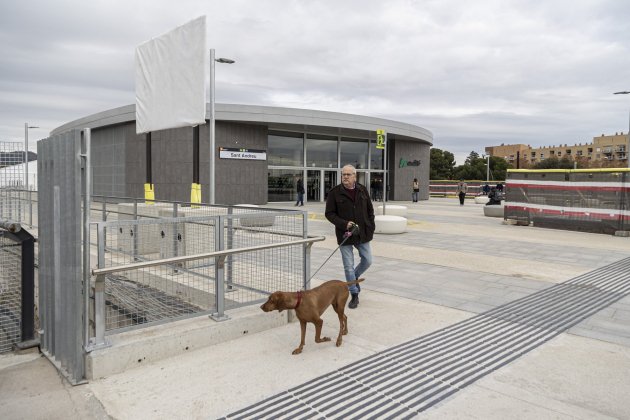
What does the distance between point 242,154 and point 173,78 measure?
1700cm

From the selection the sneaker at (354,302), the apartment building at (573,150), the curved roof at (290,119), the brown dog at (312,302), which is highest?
the apartment building at (573,150)

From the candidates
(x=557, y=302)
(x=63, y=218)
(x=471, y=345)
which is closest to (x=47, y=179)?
(x=63, y=218)

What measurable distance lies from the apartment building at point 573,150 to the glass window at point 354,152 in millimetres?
113595

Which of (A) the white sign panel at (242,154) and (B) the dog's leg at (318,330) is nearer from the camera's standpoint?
(B) the dog's leg at (318,330)

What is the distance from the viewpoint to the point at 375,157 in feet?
106

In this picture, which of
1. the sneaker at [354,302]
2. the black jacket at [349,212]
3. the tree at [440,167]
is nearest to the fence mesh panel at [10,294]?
the black jacket at [349,212]

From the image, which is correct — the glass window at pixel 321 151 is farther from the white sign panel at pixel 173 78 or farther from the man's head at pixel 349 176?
the man's head at pixel 349 176

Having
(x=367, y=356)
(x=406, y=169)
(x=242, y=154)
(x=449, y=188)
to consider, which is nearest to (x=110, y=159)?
(x=242, y=154)

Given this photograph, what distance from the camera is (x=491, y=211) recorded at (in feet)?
65.1

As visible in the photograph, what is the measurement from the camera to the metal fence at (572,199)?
13.2 meters

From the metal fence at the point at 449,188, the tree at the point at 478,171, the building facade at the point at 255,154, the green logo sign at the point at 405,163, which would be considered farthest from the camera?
the tree at the point at 478,171

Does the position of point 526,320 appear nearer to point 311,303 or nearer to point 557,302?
point 557,302

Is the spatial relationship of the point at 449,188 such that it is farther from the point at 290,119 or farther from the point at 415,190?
the point at 290,119

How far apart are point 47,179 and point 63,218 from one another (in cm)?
62
